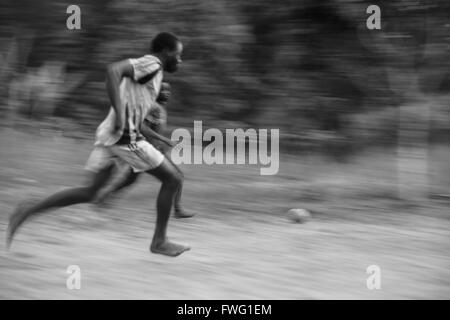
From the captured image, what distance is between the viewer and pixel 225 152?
8211mm

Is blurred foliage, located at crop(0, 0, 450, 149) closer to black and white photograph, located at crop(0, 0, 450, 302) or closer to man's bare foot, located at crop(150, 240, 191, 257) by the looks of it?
black and white photograph, located at crop(0, 0, 450, 302)

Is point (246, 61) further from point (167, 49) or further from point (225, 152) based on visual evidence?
point (167, 49)

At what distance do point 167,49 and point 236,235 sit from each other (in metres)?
1.80

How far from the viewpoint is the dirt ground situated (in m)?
4.53

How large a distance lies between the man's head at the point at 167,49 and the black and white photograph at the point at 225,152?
1 cm

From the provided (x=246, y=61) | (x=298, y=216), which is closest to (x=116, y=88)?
(x=298, y=216)

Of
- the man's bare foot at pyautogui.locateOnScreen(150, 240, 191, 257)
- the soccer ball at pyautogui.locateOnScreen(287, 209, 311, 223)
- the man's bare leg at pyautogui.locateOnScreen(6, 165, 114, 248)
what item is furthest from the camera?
the soccer ball at pyautogui.locateOnScreen(287, 209, 311, 223)

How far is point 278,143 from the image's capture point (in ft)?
27.6

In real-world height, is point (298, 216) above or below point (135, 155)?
below

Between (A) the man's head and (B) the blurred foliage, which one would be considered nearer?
(A) the man's head

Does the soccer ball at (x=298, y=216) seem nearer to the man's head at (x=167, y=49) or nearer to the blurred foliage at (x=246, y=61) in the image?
the blurred foliage at (x=246, y=61)

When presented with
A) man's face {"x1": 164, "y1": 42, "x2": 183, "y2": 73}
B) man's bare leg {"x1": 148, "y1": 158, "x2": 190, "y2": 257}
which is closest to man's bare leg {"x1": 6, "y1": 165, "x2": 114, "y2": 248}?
man's bare leg {"x1": 148, "y1": 158, "x2": 190, "y2": 257}
